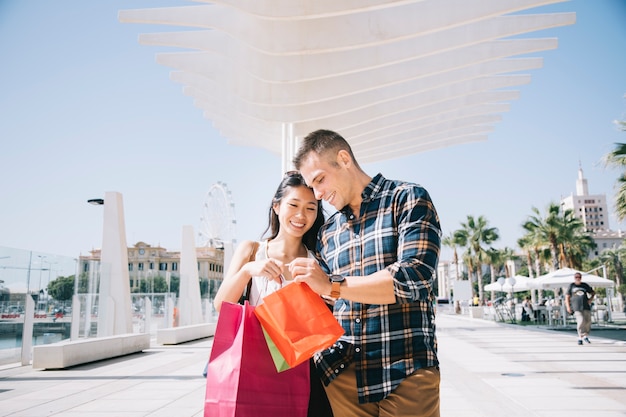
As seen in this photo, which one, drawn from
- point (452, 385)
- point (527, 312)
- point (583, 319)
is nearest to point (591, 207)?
point (527, 312)

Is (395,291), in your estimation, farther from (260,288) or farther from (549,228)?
(549,228)

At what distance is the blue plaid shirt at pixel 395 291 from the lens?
1893 mm

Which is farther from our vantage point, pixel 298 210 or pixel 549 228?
pixel 549 228

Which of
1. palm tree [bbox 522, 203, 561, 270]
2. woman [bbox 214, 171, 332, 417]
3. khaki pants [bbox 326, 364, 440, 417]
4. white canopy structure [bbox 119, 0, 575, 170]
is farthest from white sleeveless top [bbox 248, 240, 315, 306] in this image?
palm tree [bbox 522, 203, 561, 270]

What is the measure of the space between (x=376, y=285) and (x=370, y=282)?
24 mm

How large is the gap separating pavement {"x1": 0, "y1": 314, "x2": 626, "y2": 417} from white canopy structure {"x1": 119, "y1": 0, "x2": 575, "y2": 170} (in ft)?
20.0

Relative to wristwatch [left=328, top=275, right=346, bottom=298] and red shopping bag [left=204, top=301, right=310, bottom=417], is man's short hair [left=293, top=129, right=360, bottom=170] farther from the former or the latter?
red shopping bag [left=204, top=301, right=310, bottom=417]

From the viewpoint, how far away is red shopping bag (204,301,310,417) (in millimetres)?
1994

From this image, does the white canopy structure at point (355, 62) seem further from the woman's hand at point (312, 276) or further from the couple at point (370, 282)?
the woman's hand at point (312, 276)

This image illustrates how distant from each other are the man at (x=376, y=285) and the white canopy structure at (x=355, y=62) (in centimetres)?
743

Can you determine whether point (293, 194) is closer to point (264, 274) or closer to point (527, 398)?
point (264, 274)

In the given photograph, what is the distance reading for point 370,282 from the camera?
181 cm

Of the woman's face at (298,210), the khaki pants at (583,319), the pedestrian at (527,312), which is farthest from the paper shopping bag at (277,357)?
the pedestrian at (527,312)

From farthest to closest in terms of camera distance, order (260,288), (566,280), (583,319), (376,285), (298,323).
A: (566,280) < (583,319) < (260,288) < (298,323) < (376,285)
